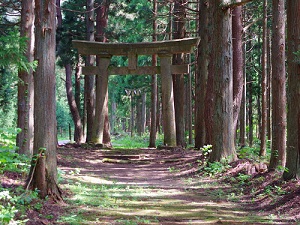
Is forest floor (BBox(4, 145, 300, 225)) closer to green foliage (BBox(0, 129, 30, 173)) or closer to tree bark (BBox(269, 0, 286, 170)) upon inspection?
tree bark (BBox(269, 0, 286, 170))

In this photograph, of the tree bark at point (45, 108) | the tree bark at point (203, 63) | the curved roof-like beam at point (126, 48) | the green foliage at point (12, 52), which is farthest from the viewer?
the curved roof-like beam at point (126, 48)

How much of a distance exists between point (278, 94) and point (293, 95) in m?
1.90

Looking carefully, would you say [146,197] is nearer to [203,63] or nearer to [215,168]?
[215,168]

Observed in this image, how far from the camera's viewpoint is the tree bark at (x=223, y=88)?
1109 cm

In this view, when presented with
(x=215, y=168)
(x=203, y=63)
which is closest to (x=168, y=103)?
(x=203, y=63)

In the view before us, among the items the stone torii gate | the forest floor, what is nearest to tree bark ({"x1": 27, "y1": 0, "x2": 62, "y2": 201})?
the forest floor

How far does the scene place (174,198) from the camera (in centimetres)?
812

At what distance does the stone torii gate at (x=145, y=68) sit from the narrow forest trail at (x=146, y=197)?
11.7 feet

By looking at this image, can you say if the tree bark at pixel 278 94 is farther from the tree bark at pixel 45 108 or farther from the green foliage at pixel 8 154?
the green foliage at pixel 8 154

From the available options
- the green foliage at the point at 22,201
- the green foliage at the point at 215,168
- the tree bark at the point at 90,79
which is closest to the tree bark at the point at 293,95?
the green foliage at the point at 215,168

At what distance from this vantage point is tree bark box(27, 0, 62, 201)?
6.73 meters

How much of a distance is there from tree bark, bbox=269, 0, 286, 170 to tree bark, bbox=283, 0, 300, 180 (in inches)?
51.1

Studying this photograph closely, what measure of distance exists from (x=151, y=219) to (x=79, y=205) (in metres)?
1.53

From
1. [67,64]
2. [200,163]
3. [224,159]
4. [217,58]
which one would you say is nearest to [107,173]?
[200,163]
